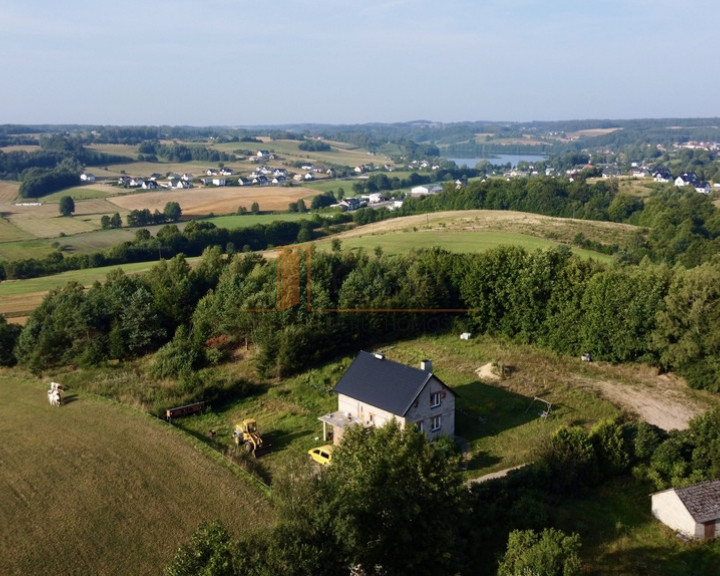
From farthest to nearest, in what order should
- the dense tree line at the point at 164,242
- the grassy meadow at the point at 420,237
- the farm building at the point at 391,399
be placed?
the dense tree line at the point at 164,242, the grassy meadow at the point at 420,237, the farm building at the point at 391,399

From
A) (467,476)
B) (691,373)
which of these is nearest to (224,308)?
(467,476)

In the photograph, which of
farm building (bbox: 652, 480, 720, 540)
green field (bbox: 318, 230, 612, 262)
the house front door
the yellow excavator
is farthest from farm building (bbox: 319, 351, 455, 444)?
green field (bbox: 318, 230, 612, 262)

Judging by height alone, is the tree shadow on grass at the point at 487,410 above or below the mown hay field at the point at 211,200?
below

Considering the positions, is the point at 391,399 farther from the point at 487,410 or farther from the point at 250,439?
the point at 250,439

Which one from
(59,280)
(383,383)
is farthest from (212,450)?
(59,280)

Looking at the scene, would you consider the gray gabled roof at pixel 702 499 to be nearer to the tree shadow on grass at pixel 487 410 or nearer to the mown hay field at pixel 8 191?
the tree shadow on grass at pixel 487 410

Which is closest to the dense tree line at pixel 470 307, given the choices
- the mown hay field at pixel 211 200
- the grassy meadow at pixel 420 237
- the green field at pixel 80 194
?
the grassy meadow at pixel 420 237

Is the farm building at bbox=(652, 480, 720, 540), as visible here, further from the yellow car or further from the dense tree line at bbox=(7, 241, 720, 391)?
the yellow car

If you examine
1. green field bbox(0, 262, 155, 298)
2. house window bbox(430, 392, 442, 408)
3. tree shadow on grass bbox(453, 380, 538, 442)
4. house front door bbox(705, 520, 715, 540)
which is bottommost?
green field bbox(0, 262, 155, 298)
